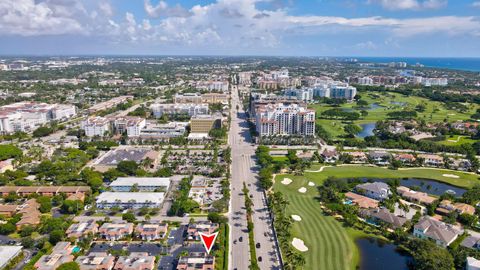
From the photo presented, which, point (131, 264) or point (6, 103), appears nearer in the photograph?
A: point (131, 264)

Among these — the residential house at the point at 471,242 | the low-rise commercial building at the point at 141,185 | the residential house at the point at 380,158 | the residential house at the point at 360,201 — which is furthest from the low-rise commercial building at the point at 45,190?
the residential house at the point at 380,158

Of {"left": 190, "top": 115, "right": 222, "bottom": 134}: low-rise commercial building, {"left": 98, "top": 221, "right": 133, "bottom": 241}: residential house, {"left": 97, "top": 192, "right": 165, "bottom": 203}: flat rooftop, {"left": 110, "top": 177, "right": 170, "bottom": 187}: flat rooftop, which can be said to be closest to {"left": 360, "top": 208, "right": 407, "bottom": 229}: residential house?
{"left": 97, "top": 192, "right": 165, "bottom": 203}: flat rooftop

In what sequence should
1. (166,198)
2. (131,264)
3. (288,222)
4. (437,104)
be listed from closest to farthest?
1. (131,264)
2. (288,222)
3. (166,198)
4. (437,104)

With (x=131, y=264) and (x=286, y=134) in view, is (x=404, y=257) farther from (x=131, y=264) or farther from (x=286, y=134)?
(x=286, y=134)

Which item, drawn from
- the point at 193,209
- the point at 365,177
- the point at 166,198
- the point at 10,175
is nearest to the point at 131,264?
the point at 193,209

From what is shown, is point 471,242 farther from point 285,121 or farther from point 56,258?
point 285,121

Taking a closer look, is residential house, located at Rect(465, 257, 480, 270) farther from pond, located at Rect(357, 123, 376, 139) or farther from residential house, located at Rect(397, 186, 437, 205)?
pond, located at Rect(357, 123, 376, 139)
